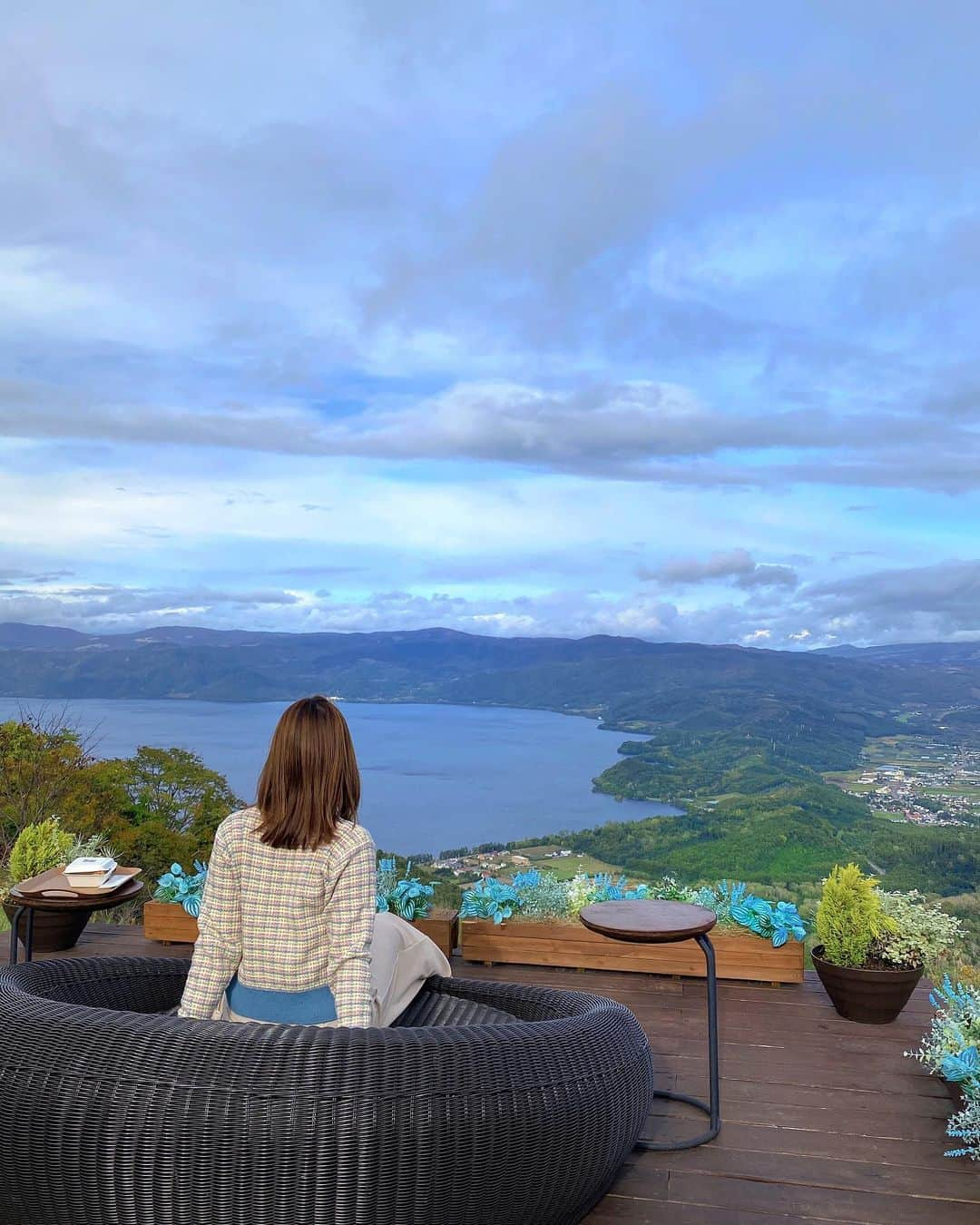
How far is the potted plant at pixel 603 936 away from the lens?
15.6 ft

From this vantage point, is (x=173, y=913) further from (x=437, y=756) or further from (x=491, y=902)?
(x=437, y=756)

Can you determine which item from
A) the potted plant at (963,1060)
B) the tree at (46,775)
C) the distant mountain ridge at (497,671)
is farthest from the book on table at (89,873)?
A: the distant mountain ridge at (497,671)

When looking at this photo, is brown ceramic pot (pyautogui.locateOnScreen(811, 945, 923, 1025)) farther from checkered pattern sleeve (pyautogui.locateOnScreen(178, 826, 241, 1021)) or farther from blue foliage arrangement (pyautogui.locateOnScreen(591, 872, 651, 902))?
checkered pattern sleeve (pyautogui.locateOnScreen(178, 826, 241, 1021))

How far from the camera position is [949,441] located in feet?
77.6

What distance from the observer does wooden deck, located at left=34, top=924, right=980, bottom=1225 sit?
8.86 feet

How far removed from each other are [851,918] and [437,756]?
26.0m

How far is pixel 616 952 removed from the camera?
4.96 meters

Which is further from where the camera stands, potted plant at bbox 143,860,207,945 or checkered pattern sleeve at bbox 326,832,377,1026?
potted plant at bbox 143,860,207,945

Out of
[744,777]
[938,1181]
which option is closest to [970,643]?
[744,777]

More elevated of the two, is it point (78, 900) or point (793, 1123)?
point (78, 900)

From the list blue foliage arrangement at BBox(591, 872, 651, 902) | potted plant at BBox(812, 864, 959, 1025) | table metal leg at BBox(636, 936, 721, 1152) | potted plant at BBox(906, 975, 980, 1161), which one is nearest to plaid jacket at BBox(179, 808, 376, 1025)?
table metal leg at BBox(636, 936, 721, 1152)

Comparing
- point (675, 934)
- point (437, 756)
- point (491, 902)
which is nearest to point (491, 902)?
point (491, 902)

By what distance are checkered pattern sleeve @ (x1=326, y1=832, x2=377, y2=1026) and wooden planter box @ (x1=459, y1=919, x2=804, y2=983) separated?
103 inches

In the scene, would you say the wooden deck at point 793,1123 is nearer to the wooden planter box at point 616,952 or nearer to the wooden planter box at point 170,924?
the wooden planter box at point 616,952
